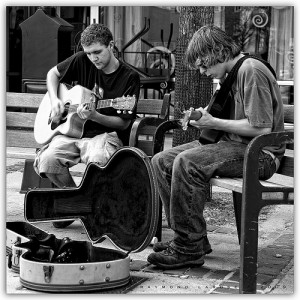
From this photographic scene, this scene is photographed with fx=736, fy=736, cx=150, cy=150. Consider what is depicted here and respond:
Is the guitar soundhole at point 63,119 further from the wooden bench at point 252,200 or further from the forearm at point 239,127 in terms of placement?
the wooden bench at point 252,200

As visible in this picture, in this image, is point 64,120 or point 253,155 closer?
point 253,155

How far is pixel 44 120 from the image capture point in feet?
16.0

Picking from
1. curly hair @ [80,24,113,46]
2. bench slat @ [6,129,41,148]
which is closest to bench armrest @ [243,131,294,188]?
curly hair @ [80,24,113,46]

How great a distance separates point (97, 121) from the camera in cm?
436

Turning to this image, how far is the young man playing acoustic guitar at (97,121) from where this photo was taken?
4.38 meters

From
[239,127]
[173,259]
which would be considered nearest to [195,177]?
[239,127]

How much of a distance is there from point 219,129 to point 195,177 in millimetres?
273

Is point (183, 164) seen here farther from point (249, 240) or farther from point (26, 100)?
point (26, 100)

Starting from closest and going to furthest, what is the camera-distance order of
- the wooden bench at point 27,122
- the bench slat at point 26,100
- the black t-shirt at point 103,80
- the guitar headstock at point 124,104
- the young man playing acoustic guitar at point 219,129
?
the young man playing acoustic guitar at point 219,129 < the guitar headstock at point 124,104 < the black t-shirt at point 103,80 < the wooden bench at point 27,122 < the bench slat at point 26,100

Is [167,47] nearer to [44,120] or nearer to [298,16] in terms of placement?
[44,120]

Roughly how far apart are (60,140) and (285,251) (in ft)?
4.96

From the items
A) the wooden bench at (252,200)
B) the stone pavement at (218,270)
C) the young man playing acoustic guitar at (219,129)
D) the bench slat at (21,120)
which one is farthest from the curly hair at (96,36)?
the wooden bench at (252,200)

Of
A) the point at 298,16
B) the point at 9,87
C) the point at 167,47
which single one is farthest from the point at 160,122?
the point at 9,87

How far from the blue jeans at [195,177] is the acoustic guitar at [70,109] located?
695mm
